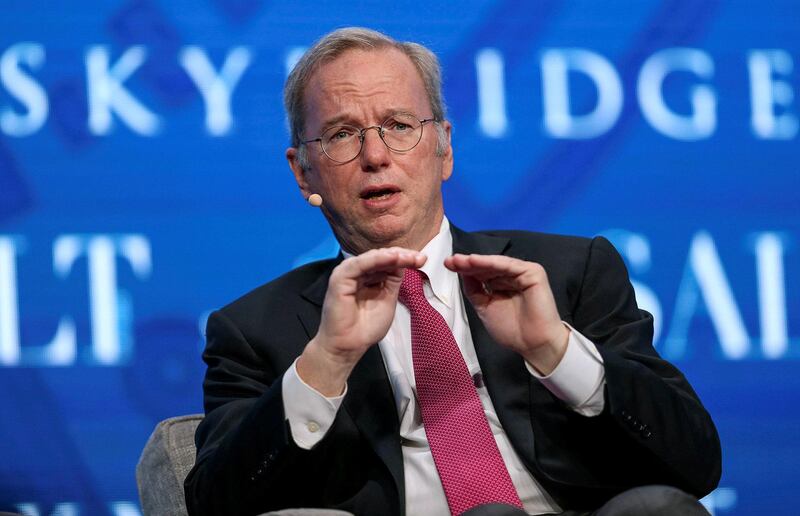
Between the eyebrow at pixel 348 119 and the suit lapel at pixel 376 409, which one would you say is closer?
the suit lapel at pixel 376 409

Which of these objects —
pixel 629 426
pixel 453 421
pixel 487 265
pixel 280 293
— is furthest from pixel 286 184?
pixel 629 426

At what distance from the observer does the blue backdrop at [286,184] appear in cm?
292

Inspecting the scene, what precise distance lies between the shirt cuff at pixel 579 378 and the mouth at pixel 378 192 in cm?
53

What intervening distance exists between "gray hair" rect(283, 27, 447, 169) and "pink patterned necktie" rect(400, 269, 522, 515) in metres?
0.49

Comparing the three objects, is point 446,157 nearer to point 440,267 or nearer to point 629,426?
point 440,267

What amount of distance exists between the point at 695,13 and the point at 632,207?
1.89ft

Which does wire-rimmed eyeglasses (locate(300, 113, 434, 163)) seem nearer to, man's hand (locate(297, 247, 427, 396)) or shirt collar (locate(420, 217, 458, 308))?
shirt collar (locate(420, 217, 458, 308))

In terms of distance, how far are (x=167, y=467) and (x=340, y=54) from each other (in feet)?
3.15

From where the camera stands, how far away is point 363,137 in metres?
2.26

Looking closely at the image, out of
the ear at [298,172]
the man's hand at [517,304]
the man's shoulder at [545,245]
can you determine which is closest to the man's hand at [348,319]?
the man's hand at [517,304]

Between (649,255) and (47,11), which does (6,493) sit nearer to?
(47,11)

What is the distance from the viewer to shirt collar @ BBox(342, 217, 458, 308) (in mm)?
2189

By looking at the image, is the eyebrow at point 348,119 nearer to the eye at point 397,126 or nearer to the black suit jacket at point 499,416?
the eye at point 397,126

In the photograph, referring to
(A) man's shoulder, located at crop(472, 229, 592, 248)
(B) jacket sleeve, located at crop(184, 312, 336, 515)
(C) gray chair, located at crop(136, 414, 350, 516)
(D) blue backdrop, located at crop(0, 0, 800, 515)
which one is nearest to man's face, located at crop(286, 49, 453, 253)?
(A) man's shoulder, located at crop(472, 229, 592, 248)
